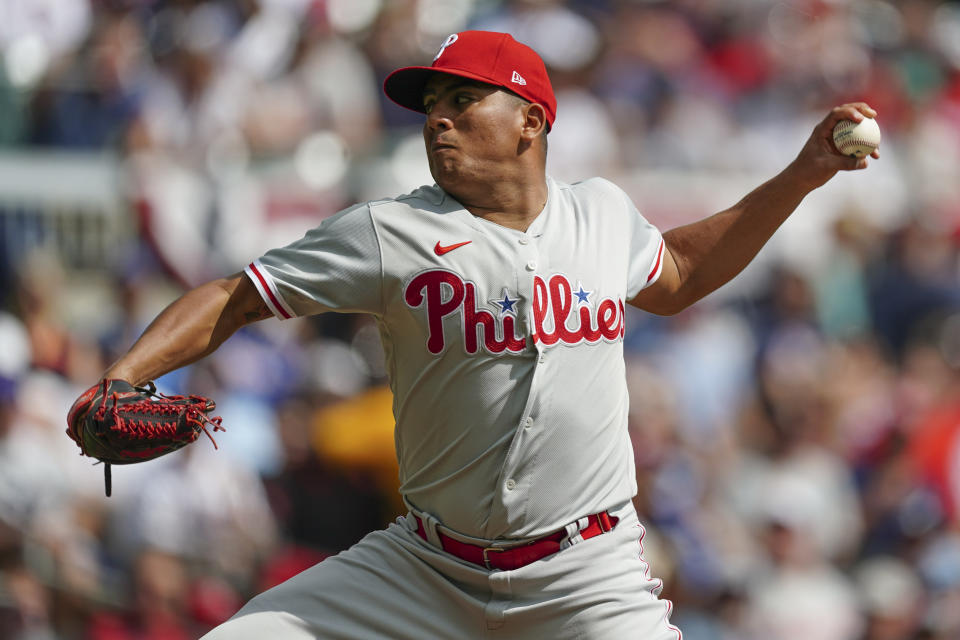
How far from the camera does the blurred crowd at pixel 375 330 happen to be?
705 centimetres

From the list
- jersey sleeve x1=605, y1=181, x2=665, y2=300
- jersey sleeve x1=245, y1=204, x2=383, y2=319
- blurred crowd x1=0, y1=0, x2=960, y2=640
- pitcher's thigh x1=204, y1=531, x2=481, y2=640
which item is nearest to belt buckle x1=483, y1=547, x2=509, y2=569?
pitcher's thigh x1=204, y1=531, x2=481, y2=640

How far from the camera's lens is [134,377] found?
3.42 m

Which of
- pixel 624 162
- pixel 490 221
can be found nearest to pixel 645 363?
pixel 624 162

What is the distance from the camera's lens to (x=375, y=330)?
8.16m

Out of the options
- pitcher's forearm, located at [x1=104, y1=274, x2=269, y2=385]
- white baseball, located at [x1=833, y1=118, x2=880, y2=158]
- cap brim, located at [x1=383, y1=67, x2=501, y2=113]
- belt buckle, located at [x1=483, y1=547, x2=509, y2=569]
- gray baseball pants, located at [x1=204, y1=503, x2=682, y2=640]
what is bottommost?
gray baseball pants, located at [x1=204, y1=503, x2=682, y2=640]

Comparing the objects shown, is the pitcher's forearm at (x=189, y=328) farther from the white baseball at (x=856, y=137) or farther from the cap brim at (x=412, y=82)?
the white baseball at (x=856, y=137)

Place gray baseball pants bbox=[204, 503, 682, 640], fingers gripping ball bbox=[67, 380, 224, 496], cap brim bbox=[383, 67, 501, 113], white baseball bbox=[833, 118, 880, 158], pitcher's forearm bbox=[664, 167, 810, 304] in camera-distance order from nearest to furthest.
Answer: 1. fingers gripping ball bbox=[67, 380, 224, 496]
2. gray baseball pants bbox=[204, 503, 682, 640]
3. cap brim bbox=[383, 67, 501, 113]
4. white baseball bbox=[833, 118, 880, 158]
5. pitcher's forearm bbox=[664, 167, 810, 304]

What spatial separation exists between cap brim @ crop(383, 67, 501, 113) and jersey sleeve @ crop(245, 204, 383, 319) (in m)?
0.48

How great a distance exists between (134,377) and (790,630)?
4876mm

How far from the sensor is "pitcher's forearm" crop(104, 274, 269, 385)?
346 centimetres

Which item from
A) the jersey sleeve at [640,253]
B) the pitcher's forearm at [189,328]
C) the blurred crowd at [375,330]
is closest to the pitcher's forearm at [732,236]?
the jersey sleeve at [640,253]

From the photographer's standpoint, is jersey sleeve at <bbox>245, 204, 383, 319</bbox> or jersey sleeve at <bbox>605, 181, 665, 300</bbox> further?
jersey sleeve at <bbox>605, 181, 665, 300</bbox>

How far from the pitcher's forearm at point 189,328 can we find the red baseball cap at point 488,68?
799mm

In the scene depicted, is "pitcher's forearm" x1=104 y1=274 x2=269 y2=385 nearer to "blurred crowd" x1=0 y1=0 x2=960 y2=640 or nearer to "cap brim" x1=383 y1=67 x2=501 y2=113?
"cap brim" x1=383 y1=67 x2=501 y2=113
